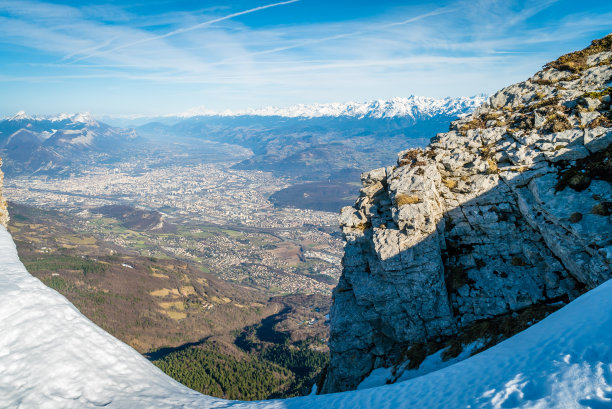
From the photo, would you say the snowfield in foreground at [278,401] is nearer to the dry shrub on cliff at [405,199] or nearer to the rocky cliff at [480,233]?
the rocky cliff at [480,233]

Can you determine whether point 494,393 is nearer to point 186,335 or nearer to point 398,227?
point 398,227

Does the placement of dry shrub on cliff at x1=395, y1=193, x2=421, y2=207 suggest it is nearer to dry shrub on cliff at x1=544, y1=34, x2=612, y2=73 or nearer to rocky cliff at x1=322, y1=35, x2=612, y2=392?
rocky cliff at x1=322, y1=35, x2=612, y2=392

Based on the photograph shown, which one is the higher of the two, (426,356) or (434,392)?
(434,392)

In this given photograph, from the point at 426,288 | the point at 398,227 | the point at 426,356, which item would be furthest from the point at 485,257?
the point at 426,356

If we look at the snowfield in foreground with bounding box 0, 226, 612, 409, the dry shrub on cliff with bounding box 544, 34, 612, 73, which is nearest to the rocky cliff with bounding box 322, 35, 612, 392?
the dry shrub on cliff with bounding box 544, 34, 612, 73

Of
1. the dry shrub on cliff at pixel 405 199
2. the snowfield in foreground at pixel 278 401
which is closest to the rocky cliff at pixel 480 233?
the dry shrub on cliff at pixel 405 199

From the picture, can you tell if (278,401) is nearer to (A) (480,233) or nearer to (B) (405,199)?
(B) (405,199)
